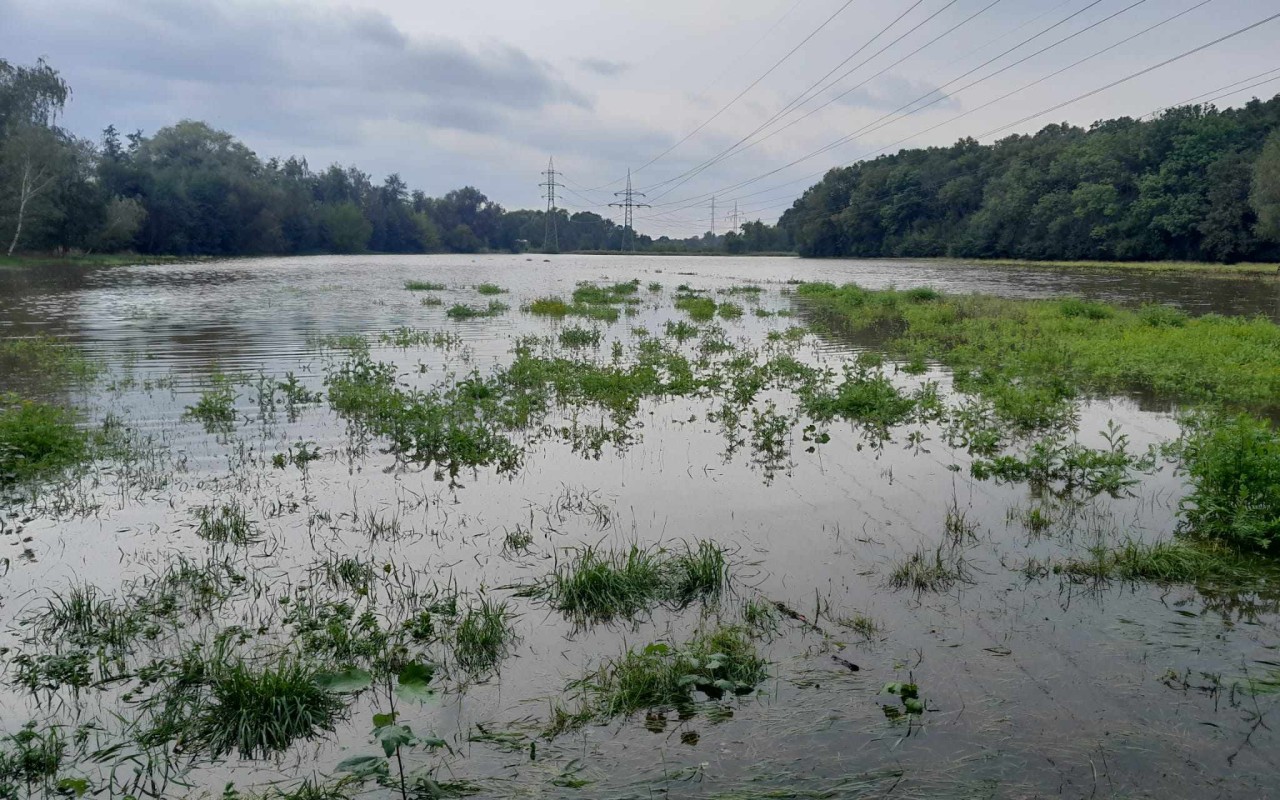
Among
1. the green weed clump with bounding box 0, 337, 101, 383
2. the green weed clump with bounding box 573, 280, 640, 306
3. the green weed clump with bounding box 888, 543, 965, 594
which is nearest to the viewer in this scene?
the green weed clump with bounding box 888, 543, 965, 594

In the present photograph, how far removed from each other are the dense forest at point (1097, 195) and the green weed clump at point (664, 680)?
77.4 meters

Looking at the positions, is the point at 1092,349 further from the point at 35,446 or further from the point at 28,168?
the point at 28,168

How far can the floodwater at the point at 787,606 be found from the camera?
14.5 ft

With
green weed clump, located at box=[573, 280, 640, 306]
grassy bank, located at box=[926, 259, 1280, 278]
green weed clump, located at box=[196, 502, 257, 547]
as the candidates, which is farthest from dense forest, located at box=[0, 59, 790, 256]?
grassy bank, located at box=[926, 259, 1280, 278]

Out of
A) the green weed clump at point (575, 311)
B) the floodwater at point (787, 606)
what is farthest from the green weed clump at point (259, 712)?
the green weed clump at point (575, 311)

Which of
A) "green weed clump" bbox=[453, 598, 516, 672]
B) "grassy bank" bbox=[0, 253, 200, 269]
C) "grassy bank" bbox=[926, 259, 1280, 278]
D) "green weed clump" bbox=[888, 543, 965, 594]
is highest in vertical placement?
"grassy bank" bbox=[926, 259, 1280, 278]

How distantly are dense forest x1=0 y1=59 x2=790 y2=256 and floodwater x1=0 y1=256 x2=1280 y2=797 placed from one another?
208 ft

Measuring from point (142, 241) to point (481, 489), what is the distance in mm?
101778

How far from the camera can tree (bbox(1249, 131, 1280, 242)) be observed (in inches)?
2471

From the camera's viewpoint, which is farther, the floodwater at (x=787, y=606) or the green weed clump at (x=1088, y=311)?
the green weed clump at (x=1088, y=311)

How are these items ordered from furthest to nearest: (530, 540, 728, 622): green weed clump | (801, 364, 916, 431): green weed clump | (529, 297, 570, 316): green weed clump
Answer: (529, 297, 570, 316): green weed clump, (801, 364, 916, 431): green weed clump, (530, 540, 728, 622): green weed clump

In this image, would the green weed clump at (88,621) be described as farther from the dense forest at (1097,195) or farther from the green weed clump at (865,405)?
the dense forest at (1097,195)

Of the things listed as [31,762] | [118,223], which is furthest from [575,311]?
[118,223]

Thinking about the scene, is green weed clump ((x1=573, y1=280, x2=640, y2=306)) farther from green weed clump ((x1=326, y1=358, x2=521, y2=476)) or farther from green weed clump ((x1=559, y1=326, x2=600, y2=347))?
green weed clump ((x1=326, y1=358, x2=521, y2=476))
